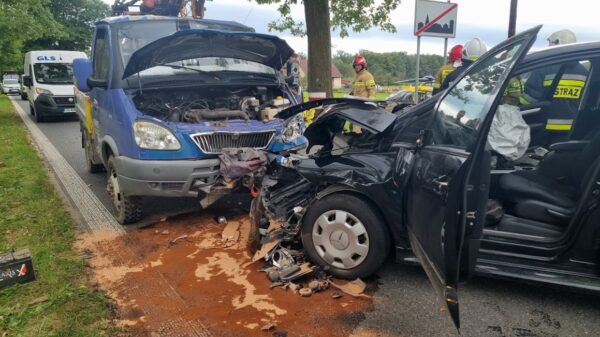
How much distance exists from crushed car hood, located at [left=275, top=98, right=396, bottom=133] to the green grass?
2243mm

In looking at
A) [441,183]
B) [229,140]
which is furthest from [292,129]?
[441,183]

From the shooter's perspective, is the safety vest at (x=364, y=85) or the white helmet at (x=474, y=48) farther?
the safety vest at (x=364, y=85)

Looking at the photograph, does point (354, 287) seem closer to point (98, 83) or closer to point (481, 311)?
point (481, 311)

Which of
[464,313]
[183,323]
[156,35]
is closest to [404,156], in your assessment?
[464,313]

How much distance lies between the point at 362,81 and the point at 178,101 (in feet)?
16.9

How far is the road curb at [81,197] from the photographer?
198 inches

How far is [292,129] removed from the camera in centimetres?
502

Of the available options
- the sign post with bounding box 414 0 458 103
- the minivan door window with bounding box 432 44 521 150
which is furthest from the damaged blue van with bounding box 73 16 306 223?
the sign post with bounding box 414 0 458 103

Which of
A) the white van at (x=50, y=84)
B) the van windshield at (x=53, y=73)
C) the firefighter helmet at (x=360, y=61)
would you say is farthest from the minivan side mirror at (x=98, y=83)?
the van windshield at (x=53, y=73)

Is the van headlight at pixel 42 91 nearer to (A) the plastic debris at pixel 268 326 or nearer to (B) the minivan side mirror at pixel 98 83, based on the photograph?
(B) the minivan side mirror at pixel 98 83

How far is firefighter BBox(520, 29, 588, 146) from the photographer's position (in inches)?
159

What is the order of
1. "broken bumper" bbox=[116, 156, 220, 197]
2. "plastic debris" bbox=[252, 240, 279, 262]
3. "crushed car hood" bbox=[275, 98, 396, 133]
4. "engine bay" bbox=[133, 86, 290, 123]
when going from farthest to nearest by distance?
"engine bay" bbox=[133, 86, 290, 123] < "broken bumper" bbox=[116, 156, 220, 197] < "plastic debris" bbox=[252, 240, 279, 262] < "crushed car hood" bbox=[275, 98, 396, 133]

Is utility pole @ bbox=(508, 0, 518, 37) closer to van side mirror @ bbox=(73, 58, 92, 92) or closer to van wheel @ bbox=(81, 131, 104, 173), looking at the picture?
van side mirror @ bbox=(73, 58, 92, 92)

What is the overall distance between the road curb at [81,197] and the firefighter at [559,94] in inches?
174
